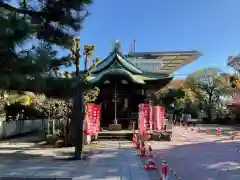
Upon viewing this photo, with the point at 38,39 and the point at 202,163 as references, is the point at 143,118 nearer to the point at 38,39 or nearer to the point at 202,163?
the point at 202,163

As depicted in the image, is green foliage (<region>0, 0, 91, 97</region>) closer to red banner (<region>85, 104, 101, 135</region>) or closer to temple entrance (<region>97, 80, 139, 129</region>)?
red banner (<region>85, 104, 101, 135</region>)

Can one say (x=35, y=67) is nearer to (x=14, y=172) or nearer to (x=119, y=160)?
(x=14, y=172)

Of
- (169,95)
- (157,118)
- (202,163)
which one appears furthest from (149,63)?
(202,163)

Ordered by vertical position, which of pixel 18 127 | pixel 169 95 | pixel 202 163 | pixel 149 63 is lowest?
pixel 202 163

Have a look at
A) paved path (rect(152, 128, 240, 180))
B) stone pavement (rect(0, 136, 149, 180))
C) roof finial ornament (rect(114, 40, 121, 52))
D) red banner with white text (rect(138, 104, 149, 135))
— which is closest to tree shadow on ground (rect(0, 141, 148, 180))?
stone pavement (rect(0, 136, 149, 180))

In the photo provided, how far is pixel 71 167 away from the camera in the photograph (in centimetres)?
1085

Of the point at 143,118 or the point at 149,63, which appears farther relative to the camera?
the point at 149,63

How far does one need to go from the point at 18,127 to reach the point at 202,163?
1751 centimetres

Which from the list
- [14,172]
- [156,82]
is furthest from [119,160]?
[156,82]

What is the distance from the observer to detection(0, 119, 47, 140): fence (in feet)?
73.1

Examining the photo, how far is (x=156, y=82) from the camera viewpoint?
25.7 m

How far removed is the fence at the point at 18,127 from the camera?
73.1ft

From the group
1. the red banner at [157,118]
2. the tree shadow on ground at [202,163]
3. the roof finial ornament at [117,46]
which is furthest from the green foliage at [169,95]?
the tree shadow on ground at [202,163]

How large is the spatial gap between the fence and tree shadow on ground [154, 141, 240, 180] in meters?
11.2
